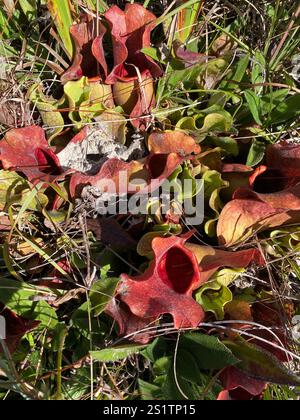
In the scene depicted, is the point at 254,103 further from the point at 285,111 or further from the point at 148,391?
the point at 148,391

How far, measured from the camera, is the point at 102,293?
109 centimetres

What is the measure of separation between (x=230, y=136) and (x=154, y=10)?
47 centimetres

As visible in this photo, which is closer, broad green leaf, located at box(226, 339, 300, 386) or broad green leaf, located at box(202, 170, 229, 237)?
broad green leaf, located at box(226, 339, 300, 386)

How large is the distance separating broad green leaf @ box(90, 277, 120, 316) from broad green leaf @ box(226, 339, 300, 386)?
300 mm

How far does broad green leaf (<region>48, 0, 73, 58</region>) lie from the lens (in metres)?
1.20

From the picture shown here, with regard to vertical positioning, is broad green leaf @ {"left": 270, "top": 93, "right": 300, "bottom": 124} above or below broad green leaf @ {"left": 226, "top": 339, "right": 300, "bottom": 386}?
above

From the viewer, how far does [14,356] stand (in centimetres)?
112

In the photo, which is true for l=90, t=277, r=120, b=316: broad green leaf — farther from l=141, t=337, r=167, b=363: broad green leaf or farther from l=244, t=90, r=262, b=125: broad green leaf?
l=244, t=90, r=262, b=125: broad green leaf

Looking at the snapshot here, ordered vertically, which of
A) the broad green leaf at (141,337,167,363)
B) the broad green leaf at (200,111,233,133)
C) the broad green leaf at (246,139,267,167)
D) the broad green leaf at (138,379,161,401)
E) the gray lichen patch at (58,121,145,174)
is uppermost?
the broad green leaf at (200,111,233,133)

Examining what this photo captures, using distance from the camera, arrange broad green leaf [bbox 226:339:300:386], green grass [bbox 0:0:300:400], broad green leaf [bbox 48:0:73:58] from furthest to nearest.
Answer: broad green leaf [bbox 48:0:73:58] → green grass [bbox 0:0:300:400] → broad green leaf [bbox 226:339:300:386]

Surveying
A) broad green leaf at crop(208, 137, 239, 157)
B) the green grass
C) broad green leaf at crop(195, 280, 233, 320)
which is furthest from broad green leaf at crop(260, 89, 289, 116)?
broad green leaf at crop(195, 280, 233, 320)

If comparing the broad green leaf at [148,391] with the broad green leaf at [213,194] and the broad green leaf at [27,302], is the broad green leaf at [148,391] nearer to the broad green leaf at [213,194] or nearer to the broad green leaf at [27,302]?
the broad green leaf at [27,302]

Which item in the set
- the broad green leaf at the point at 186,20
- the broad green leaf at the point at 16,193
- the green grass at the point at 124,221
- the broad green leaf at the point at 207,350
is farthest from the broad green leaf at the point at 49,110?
the broad green leaf at the point at 207,350
